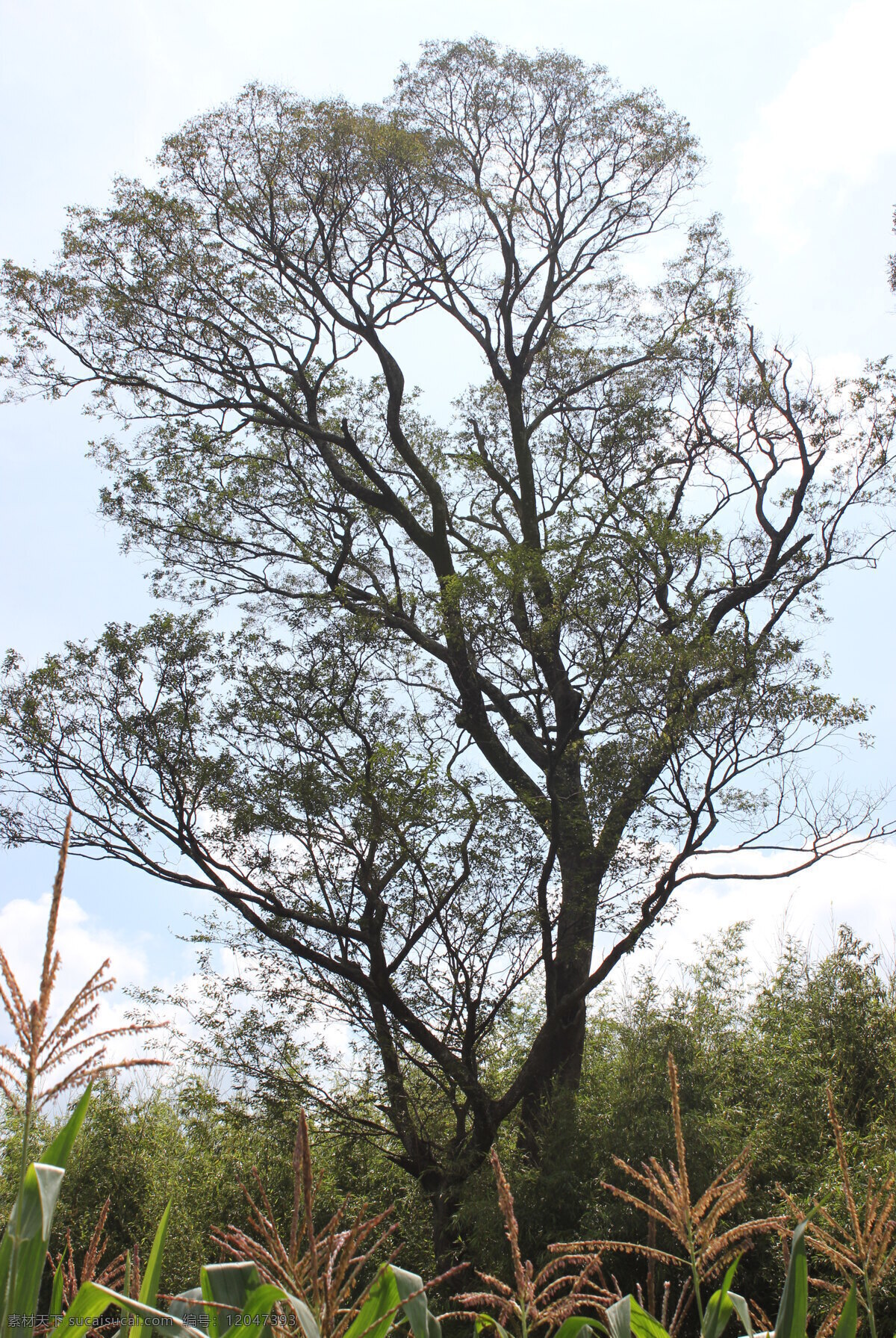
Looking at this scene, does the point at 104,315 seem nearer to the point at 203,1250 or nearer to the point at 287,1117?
the point at 287,1117

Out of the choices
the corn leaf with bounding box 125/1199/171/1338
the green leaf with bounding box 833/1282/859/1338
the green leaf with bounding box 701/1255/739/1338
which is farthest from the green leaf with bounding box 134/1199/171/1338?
the green leaf with bounding box 833/1282/859/1338

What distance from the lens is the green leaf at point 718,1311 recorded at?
4.04 feet

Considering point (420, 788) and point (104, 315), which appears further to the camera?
point (104, 315)

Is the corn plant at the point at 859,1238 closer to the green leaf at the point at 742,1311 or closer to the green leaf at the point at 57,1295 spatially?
the green leaf at the point at 742,1311

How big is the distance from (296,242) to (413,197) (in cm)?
141

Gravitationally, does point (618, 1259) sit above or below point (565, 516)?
below

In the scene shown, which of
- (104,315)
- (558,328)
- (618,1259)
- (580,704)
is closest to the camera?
(618,1259)

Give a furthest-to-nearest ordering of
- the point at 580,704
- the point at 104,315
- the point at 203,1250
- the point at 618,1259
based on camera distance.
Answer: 1. the point at 104,315
2. the point at 203,1250
3. the point at 580,704
4. the point at 618,1259

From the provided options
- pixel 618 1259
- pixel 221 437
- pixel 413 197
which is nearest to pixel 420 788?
pixel 618 1259

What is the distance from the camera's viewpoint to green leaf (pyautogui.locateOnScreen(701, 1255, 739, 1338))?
48.4 inches

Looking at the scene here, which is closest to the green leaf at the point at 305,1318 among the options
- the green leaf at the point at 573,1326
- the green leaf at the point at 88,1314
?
the green leaf at the point at 88,1314

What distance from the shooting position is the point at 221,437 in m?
10.3

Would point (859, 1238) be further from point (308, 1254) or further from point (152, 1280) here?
point (152, 1280)

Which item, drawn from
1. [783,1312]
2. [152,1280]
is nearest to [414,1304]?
[152,1280]
